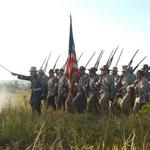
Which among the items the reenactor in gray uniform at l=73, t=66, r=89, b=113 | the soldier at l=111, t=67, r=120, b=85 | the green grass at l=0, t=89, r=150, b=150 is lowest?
the green grass at l=0, t=89, r=150, b=150

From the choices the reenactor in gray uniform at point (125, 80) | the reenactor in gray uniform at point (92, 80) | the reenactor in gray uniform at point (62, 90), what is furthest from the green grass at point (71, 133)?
the reenactor in gray uniform at point (62, 90)

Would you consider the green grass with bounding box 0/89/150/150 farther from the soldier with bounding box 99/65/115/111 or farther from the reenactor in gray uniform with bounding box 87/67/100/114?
the reenactor in gray uniform with bounding box 87/67/100/114

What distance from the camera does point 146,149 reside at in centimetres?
780

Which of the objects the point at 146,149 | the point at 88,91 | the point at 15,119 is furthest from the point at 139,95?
the point at 146,149

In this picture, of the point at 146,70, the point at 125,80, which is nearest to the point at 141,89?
the point at 146,70

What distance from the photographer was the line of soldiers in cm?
1477

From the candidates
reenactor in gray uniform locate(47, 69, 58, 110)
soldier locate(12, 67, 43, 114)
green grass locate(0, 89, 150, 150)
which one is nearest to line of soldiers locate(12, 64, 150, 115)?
soldier locate(12, 67, 43, 114)

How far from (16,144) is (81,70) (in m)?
7.82

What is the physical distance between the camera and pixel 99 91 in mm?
16516

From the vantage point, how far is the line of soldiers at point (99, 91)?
1477 cm

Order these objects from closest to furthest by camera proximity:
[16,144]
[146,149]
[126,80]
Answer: [146,149] → [16,144] → [126,80]

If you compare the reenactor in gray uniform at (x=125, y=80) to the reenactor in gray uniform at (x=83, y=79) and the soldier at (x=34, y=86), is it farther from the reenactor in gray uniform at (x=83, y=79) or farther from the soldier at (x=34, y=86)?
the soldier at (x=34, y=86)

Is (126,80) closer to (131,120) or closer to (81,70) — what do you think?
(81,70)

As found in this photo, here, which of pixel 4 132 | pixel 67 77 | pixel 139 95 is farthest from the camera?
pixel 67 77
